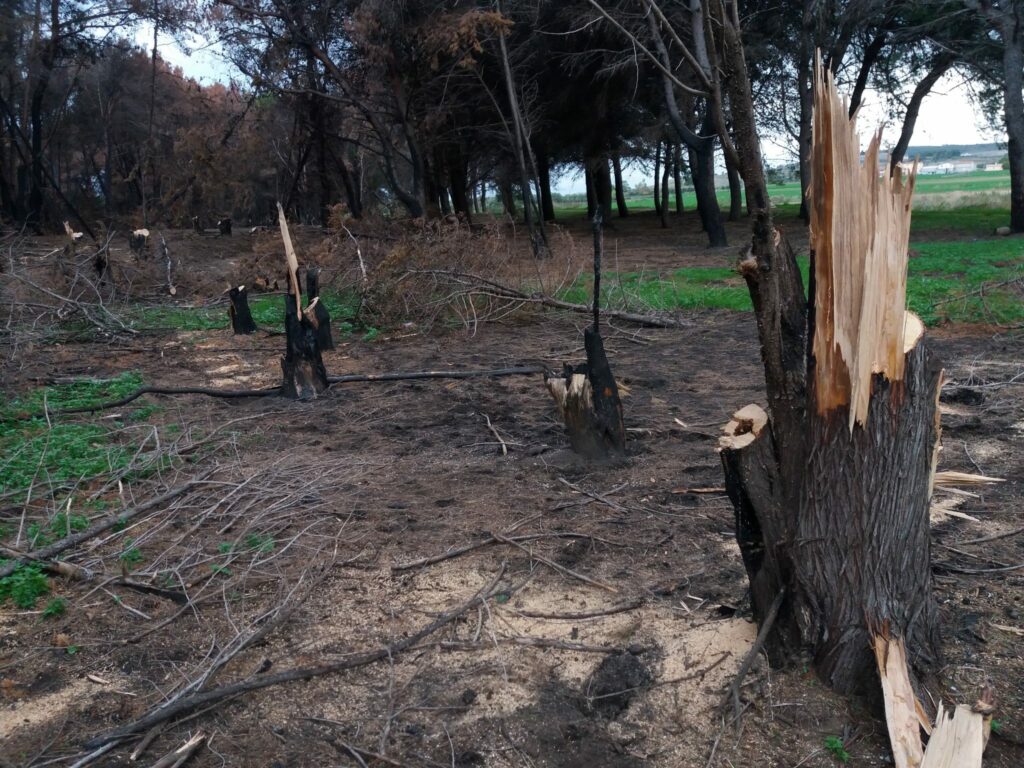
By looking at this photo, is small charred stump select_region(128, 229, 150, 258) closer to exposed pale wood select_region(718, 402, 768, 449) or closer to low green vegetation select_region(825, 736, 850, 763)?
exposed pale wood select_region(718, 402, 768, 449)

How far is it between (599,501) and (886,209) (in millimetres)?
2339

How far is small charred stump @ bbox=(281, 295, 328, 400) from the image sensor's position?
297 inches

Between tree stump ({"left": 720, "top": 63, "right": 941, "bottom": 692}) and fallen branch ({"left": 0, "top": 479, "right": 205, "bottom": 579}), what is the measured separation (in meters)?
3.07

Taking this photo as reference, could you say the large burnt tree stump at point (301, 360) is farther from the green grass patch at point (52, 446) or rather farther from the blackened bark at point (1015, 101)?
the blackened bark at point (1015, 101)

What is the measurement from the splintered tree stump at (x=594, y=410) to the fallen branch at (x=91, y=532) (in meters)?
2.18

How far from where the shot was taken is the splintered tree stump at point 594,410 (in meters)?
5.32

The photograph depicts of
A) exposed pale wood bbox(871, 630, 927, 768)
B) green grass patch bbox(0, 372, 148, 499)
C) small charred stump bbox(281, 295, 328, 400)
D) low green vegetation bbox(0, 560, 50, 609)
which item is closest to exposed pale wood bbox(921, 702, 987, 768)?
exposed pale wood bbox(871, 630, 927, 768)

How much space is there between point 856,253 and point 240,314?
962 cm

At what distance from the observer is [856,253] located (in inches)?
107

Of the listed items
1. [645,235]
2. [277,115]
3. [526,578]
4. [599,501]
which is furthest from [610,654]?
[277,115]

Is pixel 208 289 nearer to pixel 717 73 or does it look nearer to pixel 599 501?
pixel 599 501

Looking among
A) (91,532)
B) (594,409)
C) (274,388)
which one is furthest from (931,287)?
(91,532)

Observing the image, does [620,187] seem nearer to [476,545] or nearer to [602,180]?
[602,180]

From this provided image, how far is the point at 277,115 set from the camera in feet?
99.1
